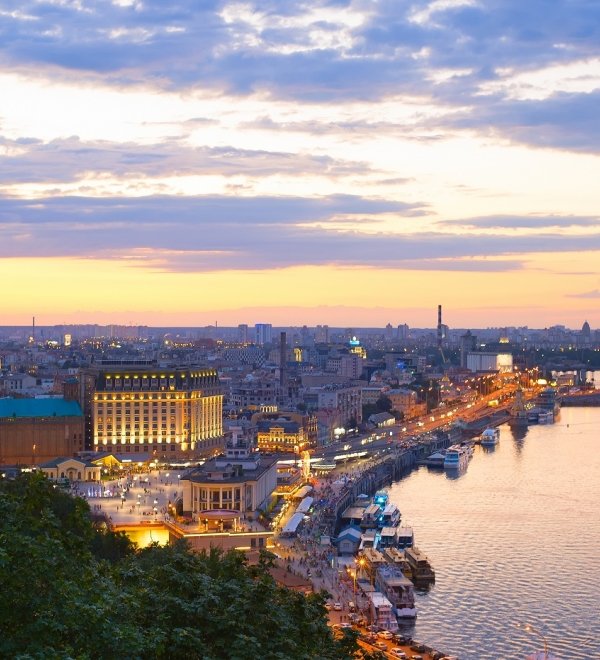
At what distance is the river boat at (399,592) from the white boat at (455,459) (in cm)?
1564

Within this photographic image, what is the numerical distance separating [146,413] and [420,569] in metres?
12.9

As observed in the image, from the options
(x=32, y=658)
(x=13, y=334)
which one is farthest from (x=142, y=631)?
(x=13, y=334)

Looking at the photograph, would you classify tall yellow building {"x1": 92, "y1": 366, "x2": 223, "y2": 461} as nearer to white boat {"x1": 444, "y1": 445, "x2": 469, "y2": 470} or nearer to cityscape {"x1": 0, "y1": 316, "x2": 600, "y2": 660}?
cityscape {"x1": 0, "y1": 316, "x2": 600, "y2": 660}

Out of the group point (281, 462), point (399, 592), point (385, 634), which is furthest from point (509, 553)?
point (281, 462)

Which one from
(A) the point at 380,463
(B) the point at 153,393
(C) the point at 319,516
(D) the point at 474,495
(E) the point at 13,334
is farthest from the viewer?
(E) the point at 13,334

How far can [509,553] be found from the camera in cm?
1908

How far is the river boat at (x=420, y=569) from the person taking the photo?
1752 centimetres

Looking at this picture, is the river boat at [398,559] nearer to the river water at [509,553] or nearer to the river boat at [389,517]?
the river water at [509,553]

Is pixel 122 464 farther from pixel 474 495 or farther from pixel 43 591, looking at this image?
pixel 43 591

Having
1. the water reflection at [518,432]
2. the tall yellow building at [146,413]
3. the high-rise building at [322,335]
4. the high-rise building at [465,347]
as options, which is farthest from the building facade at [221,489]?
the high-rise building at [322,335]

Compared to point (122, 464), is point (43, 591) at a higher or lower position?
higher

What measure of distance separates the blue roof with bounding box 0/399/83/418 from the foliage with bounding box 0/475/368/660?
2110cm

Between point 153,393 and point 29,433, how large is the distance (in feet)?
10.8

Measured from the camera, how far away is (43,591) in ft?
17.4
